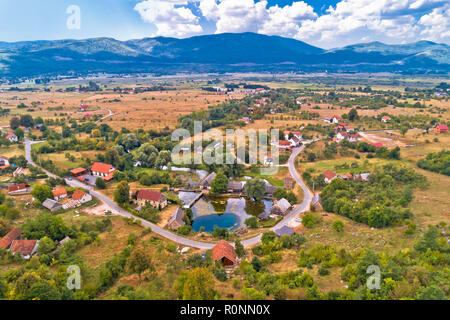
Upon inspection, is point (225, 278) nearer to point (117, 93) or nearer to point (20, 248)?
point (20, 248)

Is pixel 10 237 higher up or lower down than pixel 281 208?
higher up

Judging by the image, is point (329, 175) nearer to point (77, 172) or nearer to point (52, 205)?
point (52, 205)

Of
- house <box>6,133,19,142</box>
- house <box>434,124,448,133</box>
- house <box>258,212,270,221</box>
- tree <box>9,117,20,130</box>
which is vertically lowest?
house <box>258,212,270,221</box>

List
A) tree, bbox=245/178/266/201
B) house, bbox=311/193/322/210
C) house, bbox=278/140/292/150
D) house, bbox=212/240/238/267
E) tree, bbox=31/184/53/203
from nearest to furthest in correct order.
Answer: house, bbox=212/240/238/267 → house, bbox=311/193/322/210 → tree, bbox=31/184/53/203 → tree, bbox=245/178/266/201 → house, bbox=278/140/292/150

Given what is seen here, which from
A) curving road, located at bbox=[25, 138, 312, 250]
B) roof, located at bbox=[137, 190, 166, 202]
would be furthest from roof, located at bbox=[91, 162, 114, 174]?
roof, located at bbox=[137, 190, 166, 202]

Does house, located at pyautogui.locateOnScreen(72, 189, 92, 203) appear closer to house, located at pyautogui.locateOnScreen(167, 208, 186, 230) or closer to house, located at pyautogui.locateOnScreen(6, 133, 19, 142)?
house, located at pyautogui.locateOnScreen(167, 208, 186, 230)

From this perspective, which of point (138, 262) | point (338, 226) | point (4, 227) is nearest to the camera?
point (138, 262)

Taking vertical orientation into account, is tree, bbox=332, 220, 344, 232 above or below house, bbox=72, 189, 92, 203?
below

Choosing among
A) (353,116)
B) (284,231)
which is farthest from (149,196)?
(353,116)
